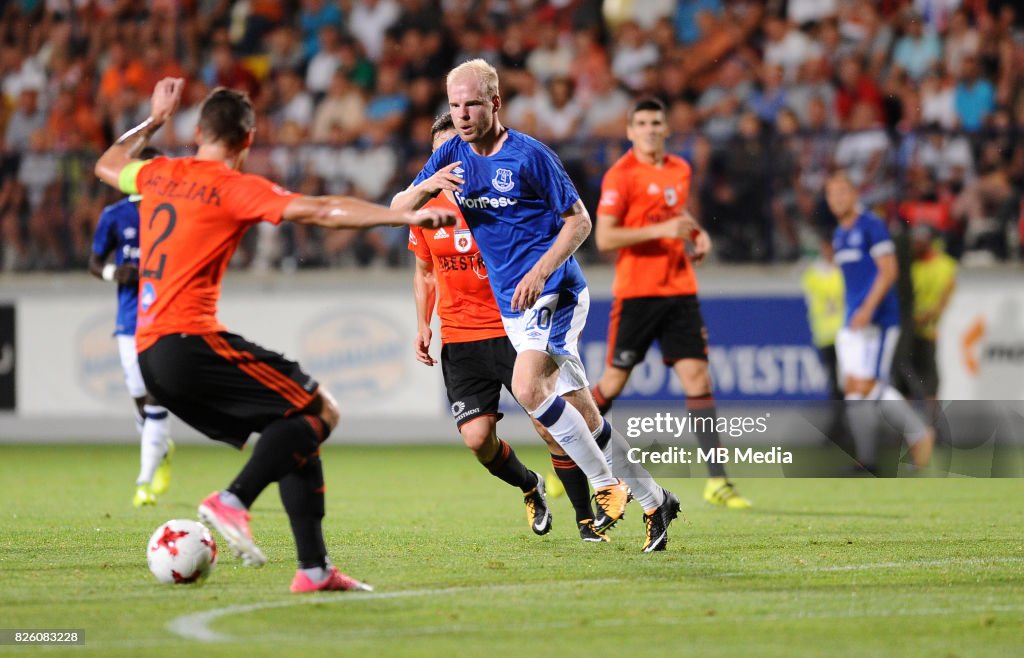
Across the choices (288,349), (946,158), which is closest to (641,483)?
(946,158)

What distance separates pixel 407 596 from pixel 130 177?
86.1 inches

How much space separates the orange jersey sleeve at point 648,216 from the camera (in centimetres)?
1114

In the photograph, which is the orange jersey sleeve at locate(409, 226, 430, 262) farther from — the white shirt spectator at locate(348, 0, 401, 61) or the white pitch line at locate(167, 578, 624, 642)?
the white shirt spectator at locate(348, 0, 401, 61)

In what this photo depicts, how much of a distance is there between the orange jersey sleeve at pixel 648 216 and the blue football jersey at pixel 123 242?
3577mm

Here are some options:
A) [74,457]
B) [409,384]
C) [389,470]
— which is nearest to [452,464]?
[389,470]

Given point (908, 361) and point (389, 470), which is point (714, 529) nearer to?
point (389, 470)

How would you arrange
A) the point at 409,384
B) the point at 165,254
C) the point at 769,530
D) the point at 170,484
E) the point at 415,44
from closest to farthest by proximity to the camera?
the point at 165,254, the point at 769,530, the point at 170,484, the point at 409,384, the point at 415,44

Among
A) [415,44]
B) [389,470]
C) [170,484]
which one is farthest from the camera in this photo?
[415,44]

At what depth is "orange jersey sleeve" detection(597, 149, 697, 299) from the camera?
1114 cm

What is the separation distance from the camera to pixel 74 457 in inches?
623

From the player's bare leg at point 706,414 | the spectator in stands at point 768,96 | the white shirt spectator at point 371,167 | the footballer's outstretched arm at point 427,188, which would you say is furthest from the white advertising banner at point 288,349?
the footballer's outstretched arm at point 427,188

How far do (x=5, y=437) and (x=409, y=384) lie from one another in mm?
4758

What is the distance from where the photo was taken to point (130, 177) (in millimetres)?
6723

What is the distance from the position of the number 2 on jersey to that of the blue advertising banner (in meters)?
10.1
